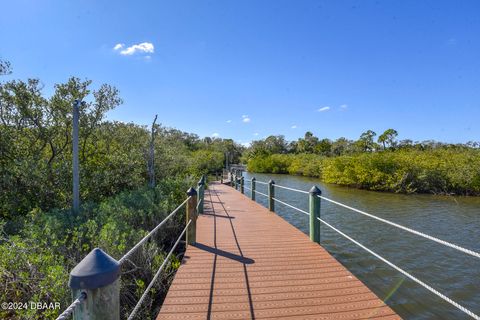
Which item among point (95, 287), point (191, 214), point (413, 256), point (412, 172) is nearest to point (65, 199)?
point (191, 214)

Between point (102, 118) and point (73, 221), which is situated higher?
point (102, 118)

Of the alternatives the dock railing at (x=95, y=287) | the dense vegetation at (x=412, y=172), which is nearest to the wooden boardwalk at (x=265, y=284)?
the dock railing at (x=95, y=287)

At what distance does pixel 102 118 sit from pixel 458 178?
22.7 m

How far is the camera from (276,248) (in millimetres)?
4895

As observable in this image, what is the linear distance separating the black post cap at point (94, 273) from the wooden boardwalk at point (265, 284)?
1440mm

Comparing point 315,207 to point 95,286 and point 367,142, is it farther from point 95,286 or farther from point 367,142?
point 367,142

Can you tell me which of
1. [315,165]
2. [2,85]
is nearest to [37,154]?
[2,85]

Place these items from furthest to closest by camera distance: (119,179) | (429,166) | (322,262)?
1. (429,166)
2. (119,179)
3. (322,262)

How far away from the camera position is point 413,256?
777 cm

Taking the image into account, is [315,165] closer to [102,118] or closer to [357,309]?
[102,118]

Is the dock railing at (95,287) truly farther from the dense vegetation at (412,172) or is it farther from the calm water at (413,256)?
the dense vegetation at (412,172)

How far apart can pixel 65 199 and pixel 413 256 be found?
990 centimetres

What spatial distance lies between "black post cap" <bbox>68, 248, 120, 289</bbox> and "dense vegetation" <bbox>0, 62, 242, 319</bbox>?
175cm

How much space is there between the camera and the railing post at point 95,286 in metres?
1.45
